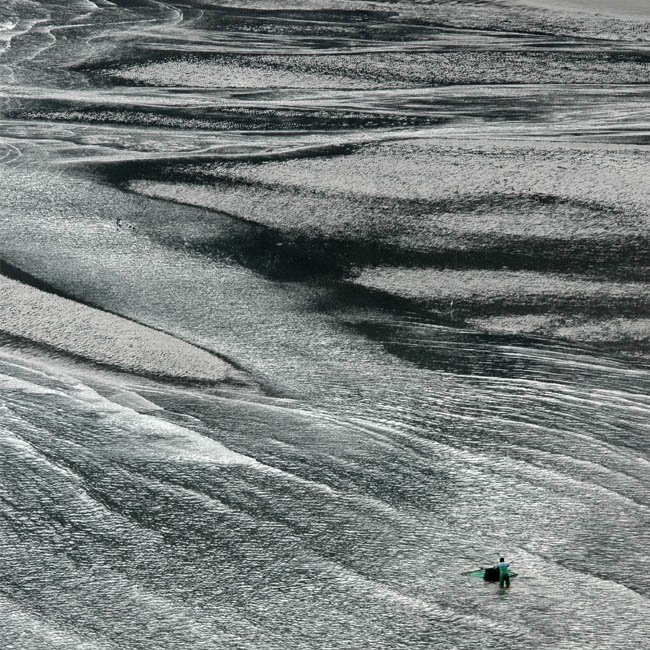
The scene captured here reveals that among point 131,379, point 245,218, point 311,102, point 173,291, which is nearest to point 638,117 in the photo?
point 311,102

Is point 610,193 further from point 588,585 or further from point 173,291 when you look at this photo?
point 588,585

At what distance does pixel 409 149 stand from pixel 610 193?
5.53 ft

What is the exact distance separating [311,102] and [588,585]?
7.29 m

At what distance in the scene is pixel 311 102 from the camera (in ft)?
34.1

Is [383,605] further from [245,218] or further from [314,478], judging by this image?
[245,218]

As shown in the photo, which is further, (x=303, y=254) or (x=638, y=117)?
(x=638, y=117)

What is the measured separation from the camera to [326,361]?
18.1ft

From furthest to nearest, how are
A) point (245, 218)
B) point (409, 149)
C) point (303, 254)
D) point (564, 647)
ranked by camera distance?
point (409, 149), point (245, 218), point (303, 254), point (564, 647)

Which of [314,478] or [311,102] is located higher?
[311,102]

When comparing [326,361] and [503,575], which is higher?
[326,361]

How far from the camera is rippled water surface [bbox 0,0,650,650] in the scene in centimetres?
371

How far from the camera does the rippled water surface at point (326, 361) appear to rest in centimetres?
371

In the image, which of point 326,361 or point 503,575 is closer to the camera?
point 503,575

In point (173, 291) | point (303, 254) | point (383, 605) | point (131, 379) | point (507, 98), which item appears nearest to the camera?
point (383, 605)
